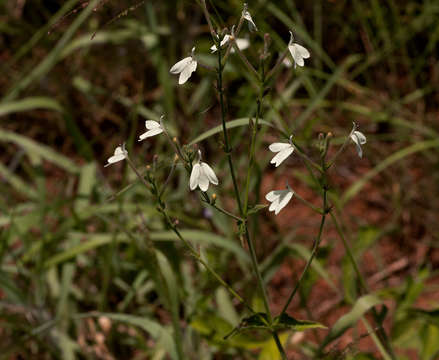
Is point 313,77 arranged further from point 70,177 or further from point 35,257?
point 35,257

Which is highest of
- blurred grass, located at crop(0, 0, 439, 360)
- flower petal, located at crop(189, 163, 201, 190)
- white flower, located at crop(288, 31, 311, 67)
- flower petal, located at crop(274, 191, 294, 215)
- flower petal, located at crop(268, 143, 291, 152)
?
white flower, located at crop(288, 31, 311, 67)

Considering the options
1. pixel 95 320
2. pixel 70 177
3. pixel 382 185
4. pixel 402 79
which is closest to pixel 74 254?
pixel 95 320

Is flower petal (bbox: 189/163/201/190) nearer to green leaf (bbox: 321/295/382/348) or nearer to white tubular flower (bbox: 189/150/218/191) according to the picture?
white tubular flower (bbox: 189/150/218/191)

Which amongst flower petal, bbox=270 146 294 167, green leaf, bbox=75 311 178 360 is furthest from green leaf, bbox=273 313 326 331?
green leaf, bbox=75 311 178 360

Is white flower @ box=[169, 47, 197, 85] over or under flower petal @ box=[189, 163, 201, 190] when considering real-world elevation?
over

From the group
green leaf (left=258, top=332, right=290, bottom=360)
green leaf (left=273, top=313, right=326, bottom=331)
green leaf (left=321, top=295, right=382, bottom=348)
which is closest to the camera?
green leaf (left=273, top=313, right=326, bottom=331)

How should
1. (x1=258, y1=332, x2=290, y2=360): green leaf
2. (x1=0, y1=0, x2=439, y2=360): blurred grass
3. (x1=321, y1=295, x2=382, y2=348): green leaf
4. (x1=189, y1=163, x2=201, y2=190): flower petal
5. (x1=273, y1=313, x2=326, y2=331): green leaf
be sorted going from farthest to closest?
1. (x1=0, y1=0, x2=439, y2=360): blurred grass
2. (x1=258, y1=332, x2=290, y2=360): green leaf
3. (x1=321, y1=295, x2=382, y2=348): green leaf
4. (x1=273, y1=313, x2=326, y2=331): green leaf
5. (x1=189, y1=163, x2=201, y2=190): flower petal

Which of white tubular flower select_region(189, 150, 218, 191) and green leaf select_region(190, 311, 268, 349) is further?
green leaf select_region(190, 311, 268, 349)
